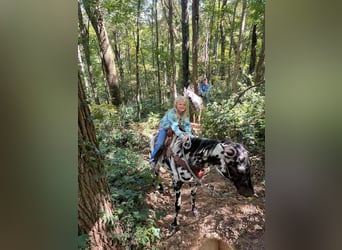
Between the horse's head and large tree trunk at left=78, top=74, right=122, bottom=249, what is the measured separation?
1.83 ft

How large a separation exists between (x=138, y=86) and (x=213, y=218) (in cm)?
69

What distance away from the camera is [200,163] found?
1.40 meters

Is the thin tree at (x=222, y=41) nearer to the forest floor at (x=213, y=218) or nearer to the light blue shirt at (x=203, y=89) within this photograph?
the light blue shirt at (x=203, y=89)

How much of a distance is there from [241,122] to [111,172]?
0.65 metres

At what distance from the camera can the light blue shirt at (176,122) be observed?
1.38 metres

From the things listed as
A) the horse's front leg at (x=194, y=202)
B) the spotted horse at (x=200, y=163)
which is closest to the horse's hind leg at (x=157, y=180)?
the spotted horse at (x=200, y=163)

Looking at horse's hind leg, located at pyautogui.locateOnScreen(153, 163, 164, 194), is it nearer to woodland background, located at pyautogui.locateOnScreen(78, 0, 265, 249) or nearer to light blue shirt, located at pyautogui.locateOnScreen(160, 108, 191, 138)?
woodland background, located at pyautogui.locateOnScreen(78, 0, 265, 249)

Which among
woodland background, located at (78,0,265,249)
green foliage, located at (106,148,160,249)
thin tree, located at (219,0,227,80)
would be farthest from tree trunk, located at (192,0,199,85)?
green foliage, located at (106,148,160,249)

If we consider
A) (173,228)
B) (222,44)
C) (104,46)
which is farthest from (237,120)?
(104,46)

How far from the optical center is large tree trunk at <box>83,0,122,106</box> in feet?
4.50

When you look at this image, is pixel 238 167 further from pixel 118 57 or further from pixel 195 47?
pixel 118 57

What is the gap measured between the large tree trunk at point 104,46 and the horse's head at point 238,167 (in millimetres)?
561
